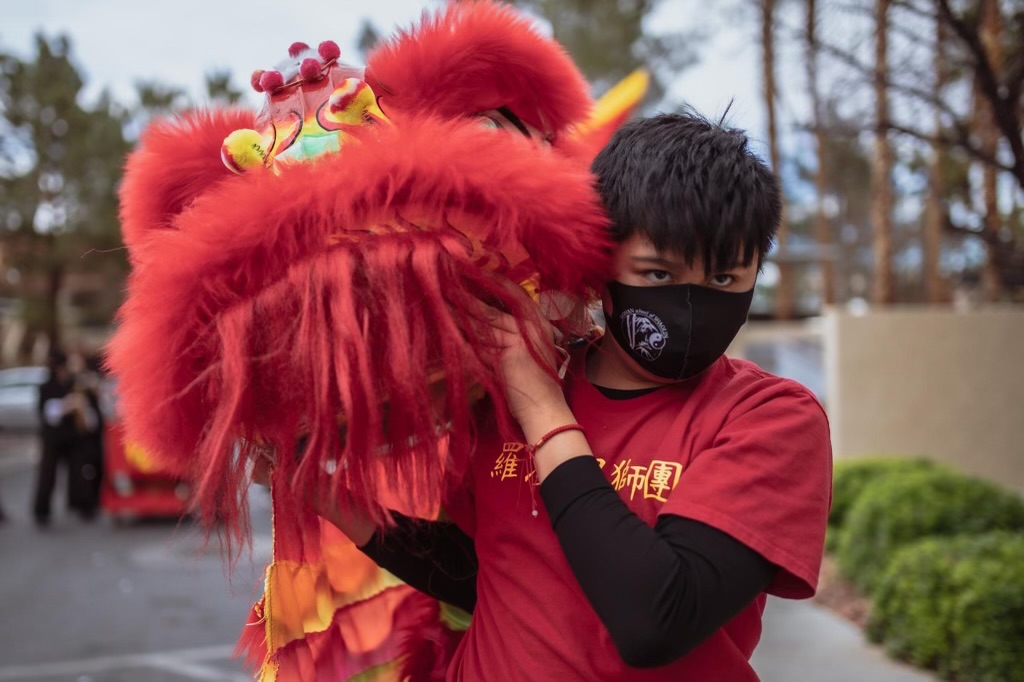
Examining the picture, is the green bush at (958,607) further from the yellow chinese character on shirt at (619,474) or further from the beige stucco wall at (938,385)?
the beige stucco wall at (938,385)

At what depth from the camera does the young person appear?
1146mm

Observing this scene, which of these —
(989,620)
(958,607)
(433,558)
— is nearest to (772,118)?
(958,607)

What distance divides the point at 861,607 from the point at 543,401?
564 cm

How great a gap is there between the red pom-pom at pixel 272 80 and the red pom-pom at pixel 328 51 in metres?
0.08

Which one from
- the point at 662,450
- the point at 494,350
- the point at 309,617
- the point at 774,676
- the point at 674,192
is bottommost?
the point at 774,676

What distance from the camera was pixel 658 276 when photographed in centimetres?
129

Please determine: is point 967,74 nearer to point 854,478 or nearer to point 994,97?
point 994,97

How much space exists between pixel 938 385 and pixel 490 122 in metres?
9.68

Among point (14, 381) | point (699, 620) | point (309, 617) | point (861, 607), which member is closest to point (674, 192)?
point (699, 620)

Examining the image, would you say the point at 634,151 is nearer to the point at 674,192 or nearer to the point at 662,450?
the point at 674,192

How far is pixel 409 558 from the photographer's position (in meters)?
1.73

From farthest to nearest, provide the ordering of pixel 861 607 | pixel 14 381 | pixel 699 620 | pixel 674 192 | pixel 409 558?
pixel 14 381, pixel 861 607, pixel 409 558, pixel 674 192, pixel 699 620

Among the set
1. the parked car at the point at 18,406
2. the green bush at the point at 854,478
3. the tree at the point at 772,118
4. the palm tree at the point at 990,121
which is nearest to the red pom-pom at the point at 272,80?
the tree at the point at 772,118

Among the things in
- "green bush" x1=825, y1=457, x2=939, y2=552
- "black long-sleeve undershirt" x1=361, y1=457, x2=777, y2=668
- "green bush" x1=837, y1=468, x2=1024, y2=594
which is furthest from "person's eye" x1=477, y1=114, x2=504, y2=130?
"green bush" x1=825, y1=457, x2=939, y2=552
